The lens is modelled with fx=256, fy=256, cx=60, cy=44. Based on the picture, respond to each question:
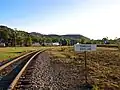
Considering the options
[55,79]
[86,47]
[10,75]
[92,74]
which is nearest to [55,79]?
[55,79]

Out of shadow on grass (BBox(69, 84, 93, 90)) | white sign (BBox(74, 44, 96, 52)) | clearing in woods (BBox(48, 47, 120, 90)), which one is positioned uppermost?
white sign (BBox(74, 44, 96, 52))

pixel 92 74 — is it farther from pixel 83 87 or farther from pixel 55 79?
pixel 83 87

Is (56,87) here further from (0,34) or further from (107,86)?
(0,34)

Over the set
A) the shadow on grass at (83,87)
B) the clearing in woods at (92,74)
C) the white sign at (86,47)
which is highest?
the white sign at (86,47)

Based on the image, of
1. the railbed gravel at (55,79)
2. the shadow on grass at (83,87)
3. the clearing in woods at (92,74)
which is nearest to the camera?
the shadow on grass at (83,87)

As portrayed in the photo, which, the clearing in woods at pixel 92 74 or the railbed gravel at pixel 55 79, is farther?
the clearing in woods at pixel 92 74

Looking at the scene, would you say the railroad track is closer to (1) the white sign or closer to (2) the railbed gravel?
(2) the railbed gravel

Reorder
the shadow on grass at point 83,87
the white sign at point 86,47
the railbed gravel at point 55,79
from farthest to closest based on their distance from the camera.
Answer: the white sign at point 86,47 < the railbed gravel at point 55,79 < the shadow on grass at point 83,87

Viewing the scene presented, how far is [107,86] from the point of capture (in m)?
12.3

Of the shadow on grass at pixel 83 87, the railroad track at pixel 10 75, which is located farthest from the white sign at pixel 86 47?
the railroad track at pixel 10 75

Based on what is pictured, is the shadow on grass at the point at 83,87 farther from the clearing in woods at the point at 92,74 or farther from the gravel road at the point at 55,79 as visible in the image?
the clearing in woods at the point at 92,74

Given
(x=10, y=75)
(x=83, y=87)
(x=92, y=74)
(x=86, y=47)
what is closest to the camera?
(x=83, y=87)

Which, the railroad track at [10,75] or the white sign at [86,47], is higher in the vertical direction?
the white sign at [86,47]

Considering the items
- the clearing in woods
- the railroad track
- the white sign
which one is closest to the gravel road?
the clearing in woods
